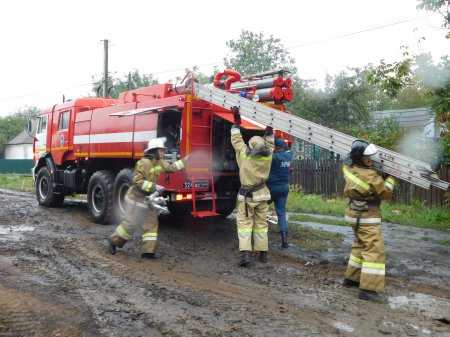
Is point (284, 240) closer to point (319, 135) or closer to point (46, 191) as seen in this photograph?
point (319, 135)

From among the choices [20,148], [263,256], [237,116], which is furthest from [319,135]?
[20,148]

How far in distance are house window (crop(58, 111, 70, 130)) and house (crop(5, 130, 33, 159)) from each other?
47815mm

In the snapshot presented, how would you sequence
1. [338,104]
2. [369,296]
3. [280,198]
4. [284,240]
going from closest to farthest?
1. [369,296]
2. [284,240]
3. [280,198]
4. [338,104]

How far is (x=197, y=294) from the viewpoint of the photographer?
5238 millimetres

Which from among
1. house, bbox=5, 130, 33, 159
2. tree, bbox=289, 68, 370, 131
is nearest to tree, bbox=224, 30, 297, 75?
tree, bbox=289, 68, 370, 131

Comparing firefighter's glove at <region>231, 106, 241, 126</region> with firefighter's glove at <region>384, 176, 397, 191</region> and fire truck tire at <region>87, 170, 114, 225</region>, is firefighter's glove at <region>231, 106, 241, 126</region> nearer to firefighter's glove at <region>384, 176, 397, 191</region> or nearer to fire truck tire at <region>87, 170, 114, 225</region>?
firefighter's glove at <region>384, 176, 397, 191</region>

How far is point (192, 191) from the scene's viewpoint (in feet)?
26.8

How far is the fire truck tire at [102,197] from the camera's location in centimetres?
977

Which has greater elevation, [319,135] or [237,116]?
[237,116]

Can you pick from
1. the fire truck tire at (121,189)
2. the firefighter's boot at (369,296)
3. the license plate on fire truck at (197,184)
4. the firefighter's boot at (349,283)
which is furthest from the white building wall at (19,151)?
the firefighter's boot at (369,296)

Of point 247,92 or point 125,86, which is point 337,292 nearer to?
point 247,92

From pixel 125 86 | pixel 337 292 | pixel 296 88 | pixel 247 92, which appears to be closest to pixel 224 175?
pixel 247 92

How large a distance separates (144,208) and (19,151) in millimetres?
56939

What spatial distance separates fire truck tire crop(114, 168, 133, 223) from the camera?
364 inches
